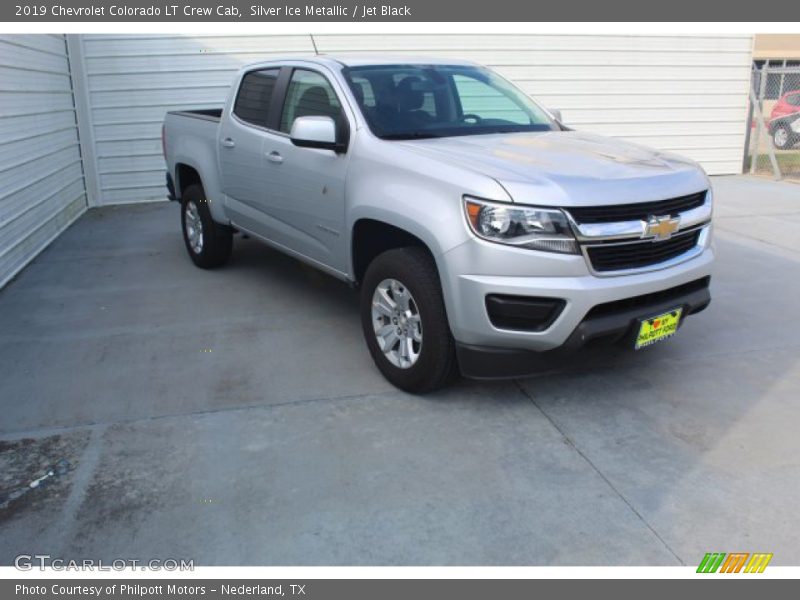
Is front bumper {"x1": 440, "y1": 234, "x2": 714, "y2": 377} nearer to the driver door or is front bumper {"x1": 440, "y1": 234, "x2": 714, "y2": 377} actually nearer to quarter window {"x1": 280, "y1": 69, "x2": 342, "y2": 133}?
the driver door

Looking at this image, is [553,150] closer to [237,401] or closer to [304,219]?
[304,219]

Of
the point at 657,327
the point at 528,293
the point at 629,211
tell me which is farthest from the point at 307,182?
the point at 657,327

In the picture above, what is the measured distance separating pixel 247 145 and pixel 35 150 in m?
3.85

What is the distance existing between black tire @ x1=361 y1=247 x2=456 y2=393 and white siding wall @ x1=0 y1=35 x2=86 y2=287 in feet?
14.4

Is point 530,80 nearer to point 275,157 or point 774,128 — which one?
point 774,128

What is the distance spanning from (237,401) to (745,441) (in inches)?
107

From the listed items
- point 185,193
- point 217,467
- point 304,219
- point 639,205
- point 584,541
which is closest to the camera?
point 584,541

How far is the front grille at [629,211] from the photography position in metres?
3.66

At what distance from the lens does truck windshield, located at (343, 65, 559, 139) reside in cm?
475

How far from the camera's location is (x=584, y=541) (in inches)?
116

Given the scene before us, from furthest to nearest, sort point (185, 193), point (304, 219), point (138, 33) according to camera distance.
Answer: point (138, 33) < point (185, 193) < point (304, 219)

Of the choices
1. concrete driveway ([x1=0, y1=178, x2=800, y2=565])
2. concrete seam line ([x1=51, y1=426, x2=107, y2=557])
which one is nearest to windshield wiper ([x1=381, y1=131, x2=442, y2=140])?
concrete driveway ([x1=0, y1=178, x2=800, y2=565])

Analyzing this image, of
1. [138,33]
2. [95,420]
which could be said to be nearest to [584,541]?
[95,420]

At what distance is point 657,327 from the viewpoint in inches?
156
